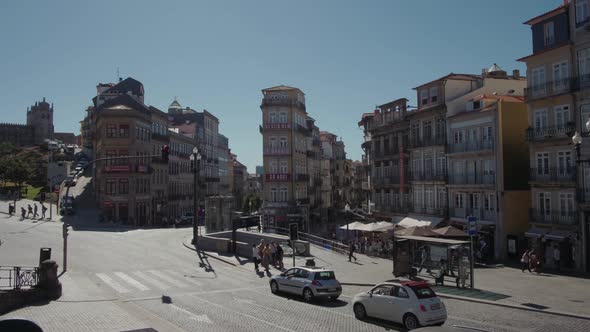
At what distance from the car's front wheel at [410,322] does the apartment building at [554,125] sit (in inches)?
772

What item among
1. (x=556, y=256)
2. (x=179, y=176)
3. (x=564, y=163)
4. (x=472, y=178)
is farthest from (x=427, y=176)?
(x=179, y=176)

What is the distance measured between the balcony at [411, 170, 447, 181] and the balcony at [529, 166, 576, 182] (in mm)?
9659

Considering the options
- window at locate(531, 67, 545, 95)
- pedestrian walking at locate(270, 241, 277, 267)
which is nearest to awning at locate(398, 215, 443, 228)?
window at locate(531, 67, 545, 95)

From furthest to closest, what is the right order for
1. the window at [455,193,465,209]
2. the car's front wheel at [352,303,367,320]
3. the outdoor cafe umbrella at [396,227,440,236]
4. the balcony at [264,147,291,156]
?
the balcony at [264,147,291,156], the window at [455,193,465,209], the outdoor cafe umbrella at [396,227,440,236], the car's front wheel at [352,303,367,320]

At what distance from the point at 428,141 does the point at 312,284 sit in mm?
28222

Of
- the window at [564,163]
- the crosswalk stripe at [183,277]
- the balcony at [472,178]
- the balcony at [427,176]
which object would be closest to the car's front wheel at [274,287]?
the crosswalk stripe at [183,277]

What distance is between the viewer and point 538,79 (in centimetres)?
3531

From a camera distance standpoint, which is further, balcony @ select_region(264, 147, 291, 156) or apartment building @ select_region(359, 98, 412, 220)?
balcony @ select_region(264, 147, 291, 156)

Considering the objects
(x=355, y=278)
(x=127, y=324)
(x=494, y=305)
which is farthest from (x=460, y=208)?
(x=127, y=324)

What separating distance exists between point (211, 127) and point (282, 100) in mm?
41798

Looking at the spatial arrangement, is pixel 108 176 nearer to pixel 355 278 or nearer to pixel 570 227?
pixel 355 278

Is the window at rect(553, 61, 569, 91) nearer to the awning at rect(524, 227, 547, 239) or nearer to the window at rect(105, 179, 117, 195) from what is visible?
the awning at rect(524, 227, 547, 239)

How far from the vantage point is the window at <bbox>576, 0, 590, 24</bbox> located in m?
31.5

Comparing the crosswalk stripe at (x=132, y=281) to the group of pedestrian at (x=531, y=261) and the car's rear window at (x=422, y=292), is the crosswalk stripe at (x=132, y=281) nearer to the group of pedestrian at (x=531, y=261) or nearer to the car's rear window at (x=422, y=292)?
the car's rear window at (x=422, y=292)
